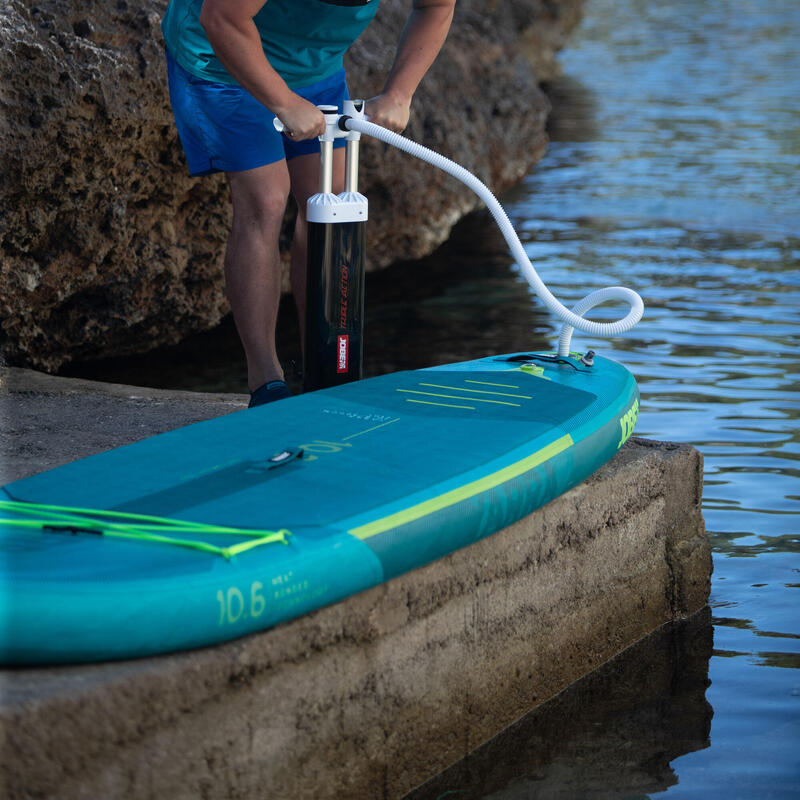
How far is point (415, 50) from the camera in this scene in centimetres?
331

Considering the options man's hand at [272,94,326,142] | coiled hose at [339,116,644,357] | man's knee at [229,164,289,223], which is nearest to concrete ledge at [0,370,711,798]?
coiled hose at [339,116,644,357]

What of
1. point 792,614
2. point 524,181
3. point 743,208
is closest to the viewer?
point 792,614

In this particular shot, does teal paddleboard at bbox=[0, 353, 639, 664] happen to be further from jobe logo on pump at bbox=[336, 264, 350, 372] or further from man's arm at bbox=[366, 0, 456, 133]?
man's arm at bbox=[366, 0, 456, 133]

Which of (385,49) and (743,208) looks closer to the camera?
(385,49)

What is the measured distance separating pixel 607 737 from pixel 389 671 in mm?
618

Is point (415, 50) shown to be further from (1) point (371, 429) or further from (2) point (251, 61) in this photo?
(1) point (371, 429)

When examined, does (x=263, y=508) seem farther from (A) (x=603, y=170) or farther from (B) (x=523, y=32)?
(B) (x=523, y=32)

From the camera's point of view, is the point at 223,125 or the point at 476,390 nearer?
the point at 476,390

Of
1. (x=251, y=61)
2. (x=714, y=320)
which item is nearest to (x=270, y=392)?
(x=251, y=61)

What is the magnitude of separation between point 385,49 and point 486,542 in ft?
13.5

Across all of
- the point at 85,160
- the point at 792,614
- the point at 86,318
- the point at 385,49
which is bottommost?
the point at 792,614

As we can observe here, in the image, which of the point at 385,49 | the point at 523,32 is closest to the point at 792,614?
the point at 385,49

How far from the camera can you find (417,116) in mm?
6461

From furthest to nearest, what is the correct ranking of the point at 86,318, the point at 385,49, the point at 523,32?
the point at 523,32 → the point at 385,49 → the point at 86,318
